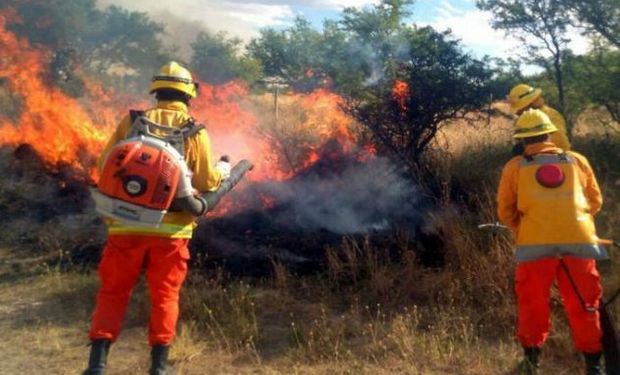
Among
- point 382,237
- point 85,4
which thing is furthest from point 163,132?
point 85,4

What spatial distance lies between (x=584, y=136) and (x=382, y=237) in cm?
546

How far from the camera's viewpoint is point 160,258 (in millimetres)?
3902

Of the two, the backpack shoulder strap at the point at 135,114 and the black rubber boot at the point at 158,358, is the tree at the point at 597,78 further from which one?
the black rubber boot at the point at 158,358

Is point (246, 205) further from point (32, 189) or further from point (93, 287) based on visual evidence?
point (32, 189)

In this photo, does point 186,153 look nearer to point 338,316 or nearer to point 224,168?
point 224,168

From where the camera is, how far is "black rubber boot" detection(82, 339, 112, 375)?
3785 millimetres

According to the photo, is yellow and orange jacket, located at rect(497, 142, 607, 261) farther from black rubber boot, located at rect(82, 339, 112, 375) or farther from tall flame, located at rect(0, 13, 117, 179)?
tall flame, located at rect(0, 13, 117, 179)

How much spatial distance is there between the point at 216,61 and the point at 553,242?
9929mm

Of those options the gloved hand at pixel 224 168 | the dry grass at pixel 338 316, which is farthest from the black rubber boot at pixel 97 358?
the gloved hand at pixel 224 168

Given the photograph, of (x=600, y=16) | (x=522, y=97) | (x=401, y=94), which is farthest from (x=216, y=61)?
(x=522, y=97)

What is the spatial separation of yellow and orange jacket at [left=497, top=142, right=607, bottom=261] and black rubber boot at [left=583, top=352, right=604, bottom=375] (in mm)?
656

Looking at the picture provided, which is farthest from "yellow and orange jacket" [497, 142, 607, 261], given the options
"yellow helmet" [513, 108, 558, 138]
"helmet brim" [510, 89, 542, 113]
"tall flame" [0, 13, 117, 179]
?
"tall flame" [0, 13, 117, 179]

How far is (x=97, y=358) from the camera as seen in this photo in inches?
149

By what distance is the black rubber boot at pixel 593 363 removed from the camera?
12.6 ft
